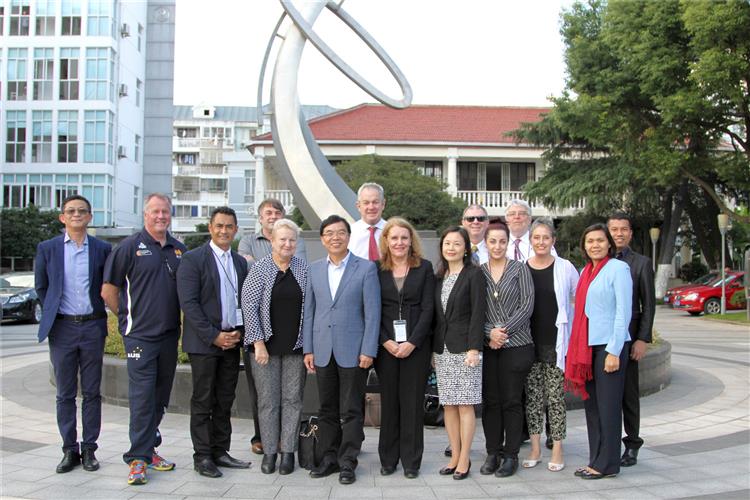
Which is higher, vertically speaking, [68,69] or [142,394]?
[68,69]

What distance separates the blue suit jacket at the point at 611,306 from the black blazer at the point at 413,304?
44.2 inches

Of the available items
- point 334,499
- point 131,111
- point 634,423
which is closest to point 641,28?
point 634,423

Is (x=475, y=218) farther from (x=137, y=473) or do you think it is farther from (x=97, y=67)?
(x=97, y=67)

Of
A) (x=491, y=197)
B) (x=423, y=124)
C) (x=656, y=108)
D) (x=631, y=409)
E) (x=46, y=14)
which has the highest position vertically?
(x=46, y=14)

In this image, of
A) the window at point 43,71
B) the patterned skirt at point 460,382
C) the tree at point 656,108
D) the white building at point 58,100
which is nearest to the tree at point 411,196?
the tree at point 656,108

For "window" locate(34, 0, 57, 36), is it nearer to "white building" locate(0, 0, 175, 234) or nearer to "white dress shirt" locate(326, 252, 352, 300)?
"white building" locate(0, 0, 175, 234)

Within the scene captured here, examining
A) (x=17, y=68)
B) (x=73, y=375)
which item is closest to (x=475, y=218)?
(x=73, y=375)

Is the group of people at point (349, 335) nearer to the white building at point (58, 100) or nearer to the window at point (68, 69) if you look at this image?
the white building at point (58, 100)

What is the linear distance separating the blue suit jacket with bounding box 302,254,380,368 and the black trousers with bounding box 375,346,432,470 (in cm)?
19

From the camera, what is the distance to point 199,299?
185 inches

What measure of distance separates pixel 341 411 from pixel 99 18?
36.2 metres

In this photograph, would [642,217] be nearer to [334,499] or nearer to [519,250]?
[519,250]

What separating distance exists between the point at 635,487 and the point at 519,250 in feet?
7.01

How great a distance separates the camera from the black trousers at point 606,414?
4.61 meters
